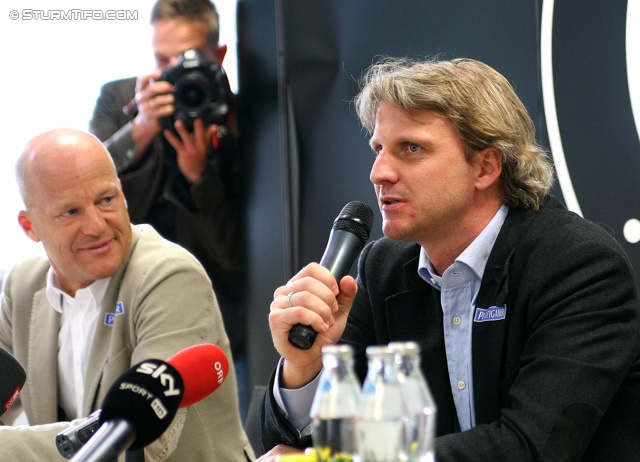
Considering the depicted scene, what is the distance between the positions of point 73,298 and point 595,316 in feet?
5.62

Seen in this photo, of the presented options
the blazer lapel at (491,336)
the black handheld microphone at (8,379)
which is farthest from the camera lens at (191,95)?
the black handheld microphone at (8,379)

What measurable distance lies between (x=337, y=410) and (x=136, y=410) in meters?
0.34

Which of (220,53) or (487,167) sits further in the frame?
(220,53)

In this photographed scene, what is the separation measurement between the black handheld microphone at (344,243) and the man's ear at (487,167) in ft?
1.36

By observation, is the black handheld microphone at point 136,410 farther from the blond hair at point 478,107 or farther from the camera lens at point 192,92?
the camera lens at point 192,92

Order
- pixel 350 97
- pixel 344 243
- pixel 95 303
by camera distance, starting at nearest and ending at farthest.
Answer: pixel 344 243 < pixel 95 303 < pixel 350 97

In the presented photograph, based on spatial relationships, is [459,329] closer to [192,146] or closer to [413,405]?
[413,405]

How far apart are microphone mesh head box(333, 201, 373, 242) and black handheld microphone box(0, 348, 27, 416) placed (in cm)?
73

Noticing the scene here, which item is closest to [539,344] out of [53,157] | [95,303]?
[95,303]

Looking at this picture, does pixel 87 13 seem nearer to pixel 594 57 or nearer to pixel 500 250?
pixel 594 57

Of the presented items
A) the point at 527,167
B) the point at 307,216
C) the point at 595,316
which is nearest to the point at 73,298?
the point at 307,216

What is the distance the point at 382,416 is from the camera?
39.0 inches

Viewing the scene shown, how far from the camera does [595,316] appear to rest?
70.2 inches

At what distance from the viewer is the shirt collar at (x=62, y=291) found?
8.68 feet
